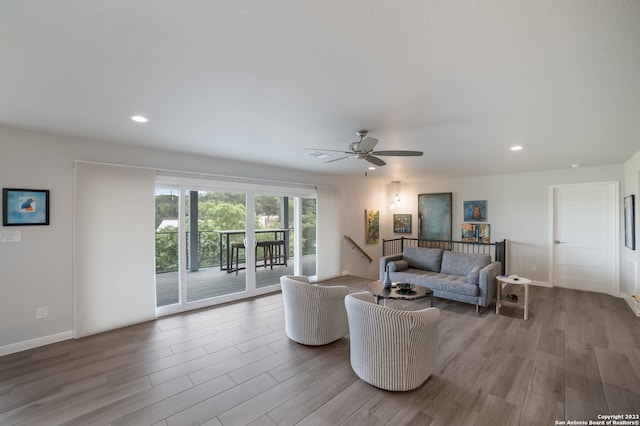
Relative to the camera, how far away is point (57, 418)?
203 centimetres

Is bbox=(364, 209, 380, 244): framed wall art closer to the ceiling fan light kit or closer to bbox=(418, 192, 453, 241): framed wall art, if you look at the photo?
the ceiling fan light kit

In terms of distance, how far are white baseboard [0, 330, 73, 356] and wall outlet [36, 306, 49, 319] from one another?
0.25m

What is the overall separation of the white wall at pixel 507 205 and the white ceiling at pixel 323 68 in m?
2.75

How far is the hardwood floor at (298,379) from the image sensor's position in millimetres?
2064

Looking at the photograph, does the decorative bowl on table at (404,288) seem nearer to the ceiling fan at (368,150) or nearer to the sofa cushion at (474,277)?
the sofa cushion at (474,277)

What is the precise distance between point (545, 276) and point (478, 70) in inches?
234

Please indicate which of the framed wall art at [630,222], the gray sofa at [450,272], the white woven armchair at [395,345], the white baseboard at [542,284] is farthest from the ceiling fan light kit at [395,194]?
the white woven armchair at [395,345]

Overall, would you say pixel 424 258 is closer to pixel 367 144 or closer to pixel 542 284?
pixel 542 284

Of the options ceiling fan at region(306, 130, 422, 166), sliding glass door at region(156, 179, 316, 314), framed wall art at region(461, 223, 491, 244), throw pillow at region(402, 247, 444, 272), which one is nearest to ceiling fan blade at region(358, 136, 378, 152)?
ceiling fan at region(306, 130, 422, 166)

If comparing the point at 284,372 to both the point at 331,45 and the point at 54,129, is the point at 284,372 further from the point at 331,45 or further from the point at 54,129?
the point at 54,129

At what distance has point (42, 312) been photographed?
3.15 meters

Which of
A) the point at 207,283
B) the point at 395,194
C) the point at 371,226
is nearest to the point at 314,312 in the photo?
the point at 207,283

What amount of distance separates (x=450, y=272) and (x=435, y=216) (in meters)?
2.38

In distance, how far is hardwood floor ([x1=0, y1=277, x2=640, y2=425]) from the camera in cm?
206
